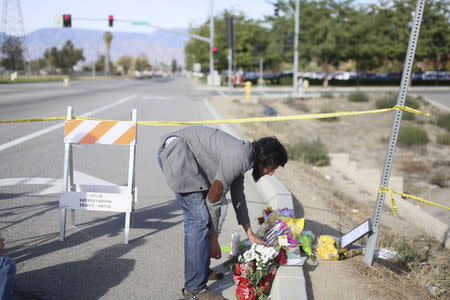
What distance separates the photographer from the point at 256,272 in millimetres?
3781

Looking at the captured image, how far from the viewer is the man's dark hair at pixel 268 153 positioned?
3441 millimetres

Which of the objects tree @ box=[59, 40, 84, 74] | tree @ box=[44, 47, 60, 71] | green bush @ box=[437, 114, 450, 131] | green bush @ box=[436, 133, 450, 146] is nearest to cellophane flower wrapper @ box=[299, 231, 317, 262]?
green bush @ box=[436, 133, 450, 146]

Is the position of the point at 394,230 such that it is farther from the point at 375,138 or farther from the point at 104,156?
the point at 375,138

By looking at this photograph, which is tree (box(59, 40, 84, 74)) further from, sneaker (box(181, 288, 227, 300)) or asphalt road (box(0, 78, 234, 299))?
sneaker (box(181, 288, 227, 300))

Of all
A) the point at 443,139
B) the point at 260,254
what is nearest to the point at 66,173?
the point at 260,254

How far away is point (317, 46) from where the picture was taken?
47.0m

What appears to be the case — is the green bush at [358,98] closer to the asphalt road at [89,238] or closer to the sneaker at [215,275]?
the asphalt road at [89,238]

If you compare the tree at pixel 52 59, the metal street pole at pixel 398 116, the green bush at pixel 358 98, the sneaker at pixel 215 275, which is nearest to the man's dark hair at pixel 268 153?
the sneaker at pixel 215 275

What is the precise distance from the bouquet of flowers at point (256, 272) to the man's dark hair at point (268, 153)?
0.81 m

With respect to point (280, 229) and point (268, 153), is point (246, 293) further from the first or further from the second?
point (268, 153)

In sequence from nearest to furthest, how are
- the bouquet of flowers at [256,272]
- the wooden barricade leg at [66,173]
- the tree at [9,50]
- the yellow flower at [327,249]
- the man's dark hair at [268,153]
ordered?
the man's dark hair at [268,153] < the bouquet of flowers at [256,272] < the yellow flower at [327,249] < the wooden barricade leg at [66,173] < the tree at [9,50]

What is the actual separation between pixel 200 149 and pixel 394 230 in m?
5.20

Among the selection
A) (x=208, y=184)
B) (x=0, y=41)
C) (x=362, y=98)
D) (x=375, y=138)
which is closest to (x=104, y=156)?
(x=0, y=41)

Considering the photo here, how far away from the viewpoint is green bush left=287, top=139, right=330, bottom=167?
12.1 m
